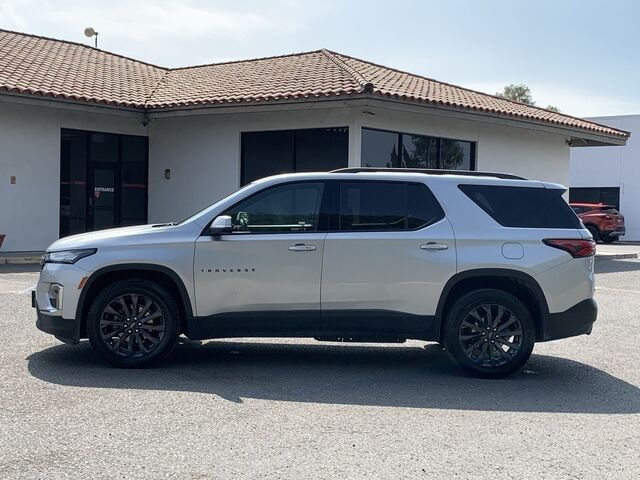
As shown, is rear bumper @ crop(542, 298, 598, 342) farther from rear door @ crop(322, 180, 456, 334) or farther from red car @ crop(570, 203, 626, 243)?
red car @ crop(570, 203, 626, 243)

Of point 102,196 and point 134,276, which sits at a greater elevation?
point 102,196

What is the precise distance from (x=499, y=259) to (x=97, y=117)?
45.9 feet

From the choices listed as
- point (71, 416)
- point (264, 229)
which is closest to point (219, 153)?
point (264, 229)

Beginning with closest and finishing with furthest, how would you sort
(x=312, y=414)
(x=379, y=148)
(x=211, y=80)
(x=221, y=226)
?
(x=312, y=414) < (x=221, y=226) < (x=379, y=148) < (x=211, y=80)

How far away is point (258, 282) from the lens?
6.63 metres

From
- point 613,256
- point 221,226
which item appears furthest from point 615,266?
point 221,226

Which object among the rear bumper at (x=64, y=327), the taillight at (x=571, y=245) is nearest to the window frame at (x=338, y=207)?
the taillight at (x=571, y=245)

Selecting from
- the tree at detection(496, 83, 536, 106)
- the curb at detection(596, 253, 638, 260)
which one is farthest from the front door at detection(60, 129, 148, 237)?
the tree at detection(496, 83, 536, 106)

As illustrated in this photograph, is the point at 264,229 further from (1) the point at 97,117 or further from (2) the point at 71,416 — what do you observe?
(1) the point at 97,117

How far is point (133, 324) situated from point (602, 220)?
84.0 feet

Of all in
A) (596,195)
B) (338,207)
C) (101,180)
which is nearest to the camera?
(338,207)

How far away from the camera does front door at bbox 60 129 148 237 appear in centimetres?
1811

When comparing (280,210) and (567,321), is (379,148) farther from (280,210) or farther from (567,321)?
(567,321)

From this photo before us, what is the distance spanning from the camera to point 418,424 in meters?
5.27
